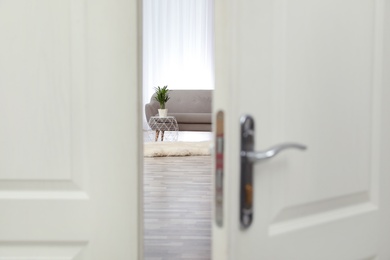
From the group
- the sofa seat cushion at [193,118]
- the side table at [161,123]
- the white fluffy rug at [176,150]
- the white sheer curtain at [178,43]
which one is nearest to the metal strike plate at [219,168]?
the white fluffy rug at [176,150]

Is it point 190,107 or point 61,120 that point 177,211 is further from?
point 190,107

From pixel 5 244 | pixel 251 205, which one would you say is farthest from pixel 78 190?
pixel 251 205

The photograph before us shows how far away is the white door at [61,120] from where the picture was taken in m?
1.05

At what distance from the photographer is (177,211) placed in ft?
10.6

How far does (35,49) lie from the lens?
1.05 meters

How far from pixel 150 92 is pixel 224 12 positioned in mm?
8662

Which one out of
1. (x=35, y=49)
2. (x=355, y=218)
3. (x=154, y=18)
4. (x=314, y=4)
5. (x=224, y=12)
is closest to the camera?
(x=224, y=12)

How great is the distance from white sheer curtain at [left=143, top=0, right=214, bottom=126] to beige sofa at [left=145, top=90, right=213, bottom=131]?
0.44 m

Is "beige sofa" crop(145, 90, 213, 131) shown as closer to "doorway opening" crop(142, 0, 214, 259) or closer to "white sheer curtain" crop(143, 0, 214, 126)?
"doorway opening" crop(142, 0, 214, 259)

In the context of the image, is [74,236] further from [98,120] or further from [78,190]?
[98,120]

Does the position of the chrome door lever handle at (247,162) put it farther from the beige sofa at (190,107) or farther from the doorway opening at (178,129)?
the beige sofa at (190,107)

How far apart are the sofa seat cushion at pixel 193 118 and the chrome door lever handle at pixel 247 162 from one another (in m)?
7.29

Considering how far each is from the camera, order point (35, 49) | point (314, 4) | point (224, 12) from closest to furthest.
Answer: point (224, 12), point (314, 4), point (35, 49)

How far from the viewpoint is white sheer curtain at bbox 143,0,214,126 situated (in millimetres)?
9016
